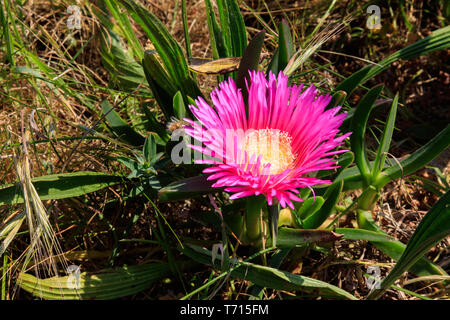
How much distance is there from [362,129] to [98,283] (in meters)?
0.86

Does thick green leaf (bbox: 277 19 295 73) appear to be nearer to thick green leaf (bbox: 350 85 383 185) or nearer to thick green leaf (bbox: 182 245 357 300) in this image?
thick green leaf (bbox: 350 85 383 185)

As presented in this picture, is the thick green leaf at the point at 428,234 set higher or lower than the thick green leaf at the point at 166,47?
lower

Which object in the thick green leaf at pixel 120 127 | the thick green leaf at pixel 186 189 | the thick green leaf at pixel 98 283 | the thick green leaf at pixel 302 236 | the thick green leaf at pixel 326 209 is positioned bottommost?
the thick green leaf at pixel 98 283

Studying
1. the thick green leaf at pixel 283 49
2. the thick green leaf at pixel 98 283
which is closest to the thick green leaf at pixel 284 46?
the thick green leaf at pixel 283 49

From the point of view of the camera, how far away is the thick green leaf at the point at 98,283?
1.27m

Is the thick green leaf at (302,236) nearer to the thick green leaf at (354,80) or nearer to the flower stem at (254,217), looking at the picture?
the flower stem at (254,217)

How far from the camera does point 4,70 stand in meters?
1.53

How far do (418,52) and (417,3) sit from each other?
0.65 m

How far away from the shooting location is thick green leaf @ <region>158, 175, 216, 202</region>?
104 cm

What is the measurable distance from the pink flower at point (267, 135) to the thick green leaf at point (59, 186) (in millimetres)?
330

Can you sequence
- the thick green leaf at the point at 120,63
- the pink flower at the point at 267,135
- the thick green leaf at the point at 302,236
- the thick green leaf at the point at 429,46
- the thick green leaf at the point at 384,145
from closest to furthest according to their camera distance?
the pink flower at the point at 267,135 < the thick green leaf at the point at 302,236 < the thick green leaf at the point at 384,145 < the thick green leaf at the point at 429,46 < the thick green leaf at the point at 120,63

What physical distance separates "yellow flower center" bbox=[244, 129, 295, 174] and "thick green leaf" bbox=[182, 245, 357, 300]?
26cm

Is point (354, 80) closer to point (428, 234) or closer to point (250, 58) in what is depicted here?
point (250, 58)

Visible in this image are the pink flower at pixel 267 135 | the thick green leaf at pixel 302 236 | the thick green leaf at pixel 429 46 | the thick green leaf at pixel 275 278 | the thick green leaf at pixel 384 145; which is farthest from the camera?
the thick green leaf at pixel 429 46
